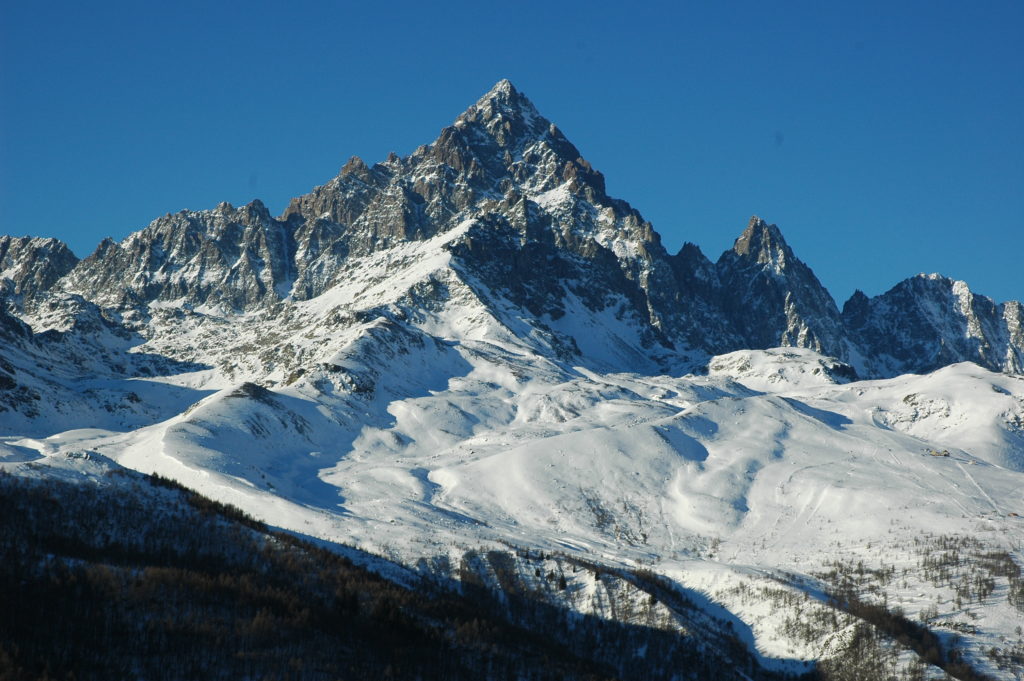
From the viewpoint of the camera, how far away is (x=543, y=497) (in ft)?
455

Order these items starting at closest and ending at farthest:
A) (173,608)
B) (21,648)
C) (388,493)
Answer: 1. (21,648)
2. (173,608)
3. (388,493)

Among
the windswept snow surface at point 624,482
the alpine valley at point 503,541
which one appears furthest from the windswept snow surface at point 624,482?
the alpine valley at point 503,541

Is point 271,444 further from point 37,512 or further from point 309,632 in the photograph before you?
point 309,632

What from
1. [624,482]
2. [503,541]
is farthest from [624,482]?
[503,541]

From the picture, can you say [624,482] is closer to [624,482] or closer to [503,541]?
[624,482]

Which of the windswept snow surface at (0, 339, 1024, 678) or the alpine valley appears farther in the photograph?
the windswept snow surface at (0, 339, 1024, 678)

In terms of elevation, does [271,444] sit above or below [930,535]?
below

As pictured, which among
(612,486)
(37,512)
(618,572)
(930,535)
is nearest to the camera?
(37,512)

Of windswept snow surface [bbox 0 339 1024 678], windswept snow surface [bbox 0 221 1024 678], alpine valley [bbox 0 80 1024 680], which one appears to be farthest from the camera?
windswept snow surface [bbox 0 339 1024 678]

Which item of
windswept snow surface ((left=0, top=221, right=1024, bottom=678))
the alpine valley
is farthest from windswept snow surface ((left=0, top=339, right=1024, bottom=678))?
the alpine valley

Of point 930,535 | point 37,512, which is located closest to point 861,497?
point 930,535

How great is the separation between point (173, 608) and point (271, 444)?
10808 cm

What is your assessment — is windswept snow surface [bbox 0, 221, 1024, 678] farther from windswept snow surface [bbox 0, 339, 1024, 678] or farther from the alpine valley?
the alpine valley

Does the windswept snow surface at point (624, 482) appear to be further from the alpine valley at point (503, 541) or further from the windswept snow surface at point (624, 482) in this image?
the alpine valley at point (503, 541)
